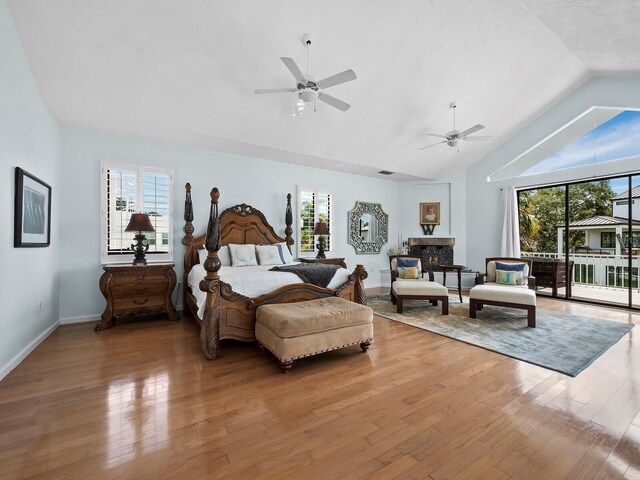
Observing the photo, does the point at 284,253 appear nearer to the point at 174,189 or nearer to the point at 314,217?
the point at 314,217

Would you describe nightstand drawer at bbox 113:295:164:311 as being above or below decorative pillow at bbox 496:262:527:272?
below

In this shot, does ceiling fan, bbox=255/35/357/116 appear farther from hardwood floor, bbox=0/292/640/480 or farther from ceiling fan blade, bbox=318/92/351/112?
hardwood floor, bbox=0/292/640/480

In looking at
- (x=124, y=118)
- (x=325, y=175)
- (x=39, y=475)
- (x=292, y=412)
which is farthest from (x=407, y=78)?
(x=39, y=475)

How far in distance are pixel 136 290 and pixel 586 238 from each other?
8271mm

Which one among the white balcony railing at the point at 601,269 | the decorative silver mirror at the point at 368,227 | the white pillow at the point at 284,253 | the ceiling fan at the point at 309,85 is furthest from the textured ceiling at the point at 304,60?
the white balcony railing at the point at 601,269

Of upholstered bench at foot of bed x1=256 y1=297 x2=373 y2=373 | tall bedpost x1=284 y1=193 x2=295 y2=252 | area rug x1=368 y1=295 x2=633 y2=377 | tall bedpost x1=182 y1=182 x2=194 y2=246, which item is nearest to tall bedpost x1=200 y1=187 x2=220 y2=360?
upholstered bench at foot of bed x1=256 y1=297 x2=373 y2=373

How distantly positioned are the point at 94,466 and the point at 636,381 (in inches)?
160

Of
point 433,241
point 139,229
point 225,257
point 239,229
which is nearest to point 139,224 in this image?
point 139,229

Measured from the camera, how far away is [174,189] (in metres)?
4.84

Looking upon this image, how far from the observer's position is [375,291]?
22.2ft

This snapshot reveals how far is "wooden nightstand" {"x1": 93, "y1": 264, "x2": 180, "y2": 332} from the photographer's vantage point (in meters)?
3.85

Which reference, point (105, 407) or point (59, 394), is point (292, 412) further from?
point (59, 394)

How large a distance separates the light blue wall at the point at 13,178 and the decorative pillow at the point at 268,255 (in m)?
2.73

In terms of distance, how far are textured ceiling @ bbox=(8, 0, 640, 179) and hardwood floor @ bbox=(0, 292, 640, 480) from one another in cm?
314
